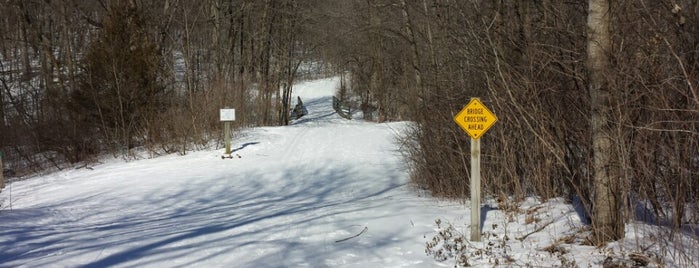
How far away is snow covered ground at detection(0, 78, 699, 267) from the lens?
5359mm

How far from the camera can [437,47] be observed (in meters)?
10.8

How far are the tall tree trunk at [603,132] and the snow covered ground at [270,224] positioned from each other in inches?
8.5

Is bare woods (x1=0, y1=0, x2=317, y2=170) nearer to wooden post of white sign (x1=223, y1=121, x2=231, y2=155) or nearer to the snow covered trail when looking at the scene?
wooden post of white sign (x1=223, y1=121, x2=231, y2=155)

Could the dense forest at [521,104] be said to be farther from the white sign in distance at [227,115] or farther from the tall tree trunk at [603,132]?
the white sign in distance at [227,115]

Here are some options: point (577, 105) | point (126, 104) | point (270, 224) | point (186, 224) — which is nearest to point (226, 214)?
point (186, 224)

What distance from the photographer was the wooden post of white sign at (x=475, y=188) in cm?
566

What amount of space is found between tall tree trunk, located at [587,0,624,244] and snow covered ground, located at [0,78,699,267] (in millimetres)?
216

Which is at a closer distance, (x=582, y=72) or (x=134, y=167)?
(x=582, y=72)

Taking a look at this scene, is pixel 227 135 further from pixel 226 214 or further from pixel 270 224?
pixel 270 224

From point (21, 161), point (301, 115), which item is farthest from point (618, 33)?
point (301, 115)

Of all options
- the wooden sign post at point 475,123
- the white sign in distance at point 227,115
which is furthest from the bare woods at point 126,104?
the wooden sign post at point 475,123

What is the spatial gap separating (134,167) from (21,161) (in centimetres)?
961

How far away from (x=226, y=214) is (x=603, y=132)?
546 cm

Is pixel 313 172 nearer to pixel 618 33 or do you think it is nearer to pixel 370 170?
pixel 370 170
